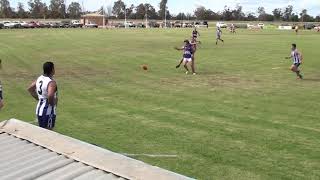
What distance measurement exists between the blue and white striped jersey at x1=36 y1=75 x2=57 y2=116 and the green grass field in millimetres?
2351

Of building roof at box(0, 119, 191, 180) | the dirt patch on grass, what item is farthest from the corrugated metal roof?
the dirt patch on grass

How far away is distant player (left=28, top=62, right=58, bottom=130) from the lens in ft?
34.0

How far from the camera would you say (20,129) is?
832 centimetres

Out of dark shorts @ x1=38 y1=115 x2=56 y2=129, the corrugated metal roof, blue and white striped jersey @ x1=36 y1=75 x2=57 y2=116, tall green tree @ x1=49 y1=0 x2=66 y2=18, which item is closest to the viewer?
the corrugated metal roof

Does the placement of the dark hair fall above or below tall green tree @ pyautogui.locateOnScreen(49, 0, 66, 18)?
above

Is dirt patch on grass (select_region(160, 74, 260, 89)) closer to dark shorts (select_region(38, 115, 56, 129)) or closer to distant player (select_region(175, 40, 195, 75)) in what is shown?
distant player (select_region(175, 40, 195, 75))

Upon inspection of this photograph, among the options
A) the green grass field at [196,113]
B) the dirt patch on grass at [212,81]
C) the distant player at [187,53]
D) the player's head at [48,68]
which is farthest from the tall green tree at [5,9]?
the player's head at [48,68]

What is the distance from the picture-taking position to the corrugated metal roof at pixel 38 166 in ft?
21.1

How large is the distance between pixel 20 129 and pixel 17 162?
1.33 m

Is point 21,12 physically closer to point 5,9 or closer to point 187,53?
point 5,9

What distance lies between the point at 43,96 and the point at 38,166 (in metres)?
3.97

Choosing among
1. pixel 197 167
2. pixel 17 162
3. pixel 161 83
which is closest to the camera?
pixel 17 162

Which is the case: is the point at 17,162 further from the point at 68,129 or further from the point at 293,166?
the point at 68,129

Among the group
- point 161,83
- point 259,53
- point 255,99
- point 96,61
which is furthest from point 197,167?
point 259,53
